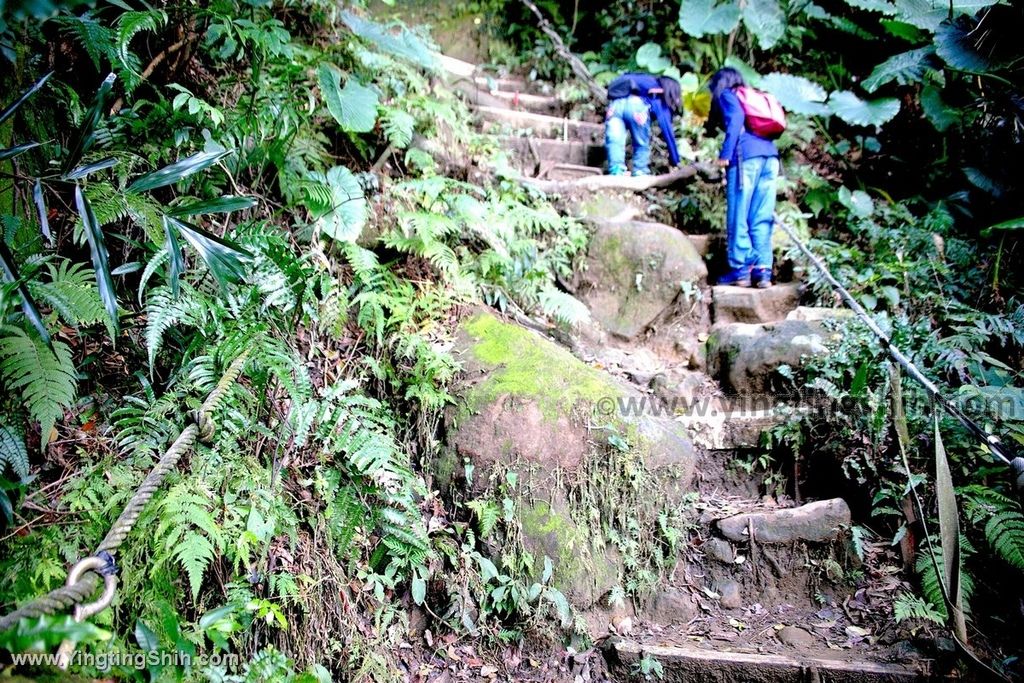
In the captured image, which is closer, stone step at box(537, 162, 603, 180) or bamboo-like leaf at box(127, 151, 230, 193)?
bamboo-like leaf at box(127, 151, 230, 193)

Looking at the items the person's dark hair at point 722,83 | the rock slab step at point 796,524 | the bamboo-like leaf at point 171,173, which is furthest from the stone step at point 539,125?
the rock slab step at point 796,524

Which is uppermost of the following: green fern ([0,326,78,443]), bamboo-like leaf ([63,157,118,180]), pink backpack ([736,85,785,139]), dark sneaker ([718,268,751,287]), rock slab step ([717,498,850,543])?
pink backpack ([736,85,785,139])

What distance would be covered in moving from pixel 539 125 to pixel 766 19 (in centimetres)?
277

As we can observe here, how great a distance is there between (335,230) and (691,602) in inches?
120

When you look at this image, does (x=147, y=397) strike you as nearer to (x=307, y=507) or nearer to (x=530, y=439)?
(x=307, y=507)

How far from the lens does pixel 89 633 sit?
3.67ft

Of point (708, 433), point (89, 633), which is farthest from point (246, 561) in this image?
point (708, 433)

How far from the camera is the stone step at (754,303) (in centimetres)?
496

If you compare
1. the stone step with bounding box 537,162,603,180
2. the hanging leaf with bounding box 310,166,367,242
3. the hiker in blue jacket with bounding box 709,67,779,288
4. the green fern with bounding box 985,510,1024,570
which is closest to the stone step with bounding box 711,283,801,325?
the hiker in blue jacket with bounding box 709,67,779,288

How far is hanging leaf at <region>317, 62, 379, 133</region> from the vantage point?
Answer: 3752mm

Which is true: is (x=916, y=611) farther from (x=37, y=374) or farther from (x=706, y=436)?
(x=37, y=374)

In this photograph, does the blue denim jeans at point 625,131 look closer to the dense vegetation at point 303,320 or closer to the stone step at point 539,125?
the stone step at point 539,125

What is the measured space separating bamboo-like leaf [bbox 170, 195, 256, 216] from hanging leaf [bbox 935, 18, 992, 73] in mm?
4508

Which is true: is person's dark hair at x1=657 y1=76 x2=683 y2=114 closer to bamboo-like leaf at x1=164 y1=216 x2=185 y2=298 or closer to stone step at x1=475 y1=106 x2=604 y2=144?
stone step at x1=475 y1=106 x2=604 y2=144
